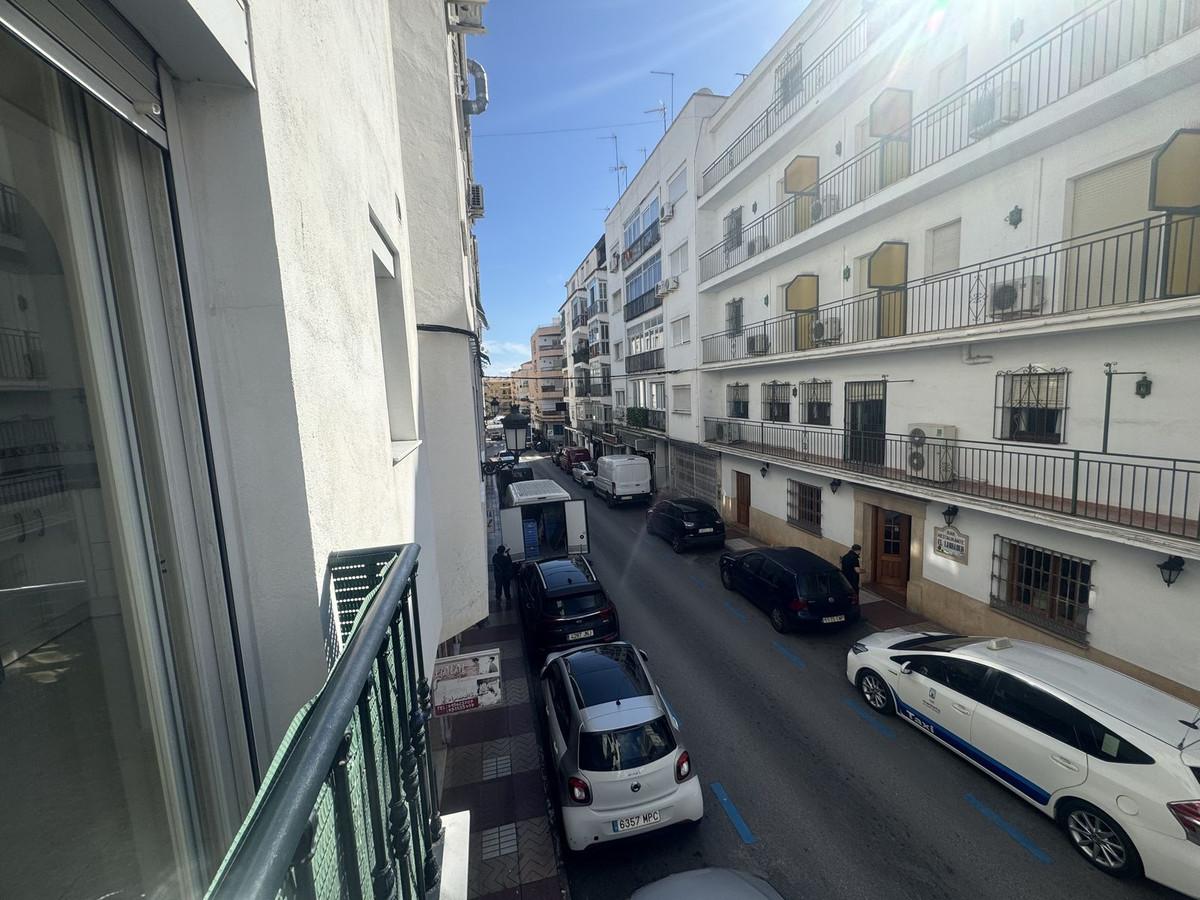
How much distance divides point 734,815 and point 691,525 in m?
10.6

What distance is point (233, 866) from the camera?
2.26ft

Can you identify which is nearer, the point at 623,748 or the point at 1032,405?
the point at 623,748

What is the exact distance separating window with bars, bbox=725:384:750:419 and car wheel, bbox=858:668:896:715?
11.5 m

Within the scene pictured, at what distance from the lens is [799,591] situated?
10945 millimetres

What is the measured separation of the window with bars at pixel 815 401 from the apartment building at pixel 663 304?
567cm

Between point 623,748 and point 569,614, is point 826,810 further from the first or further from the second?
point 569,614

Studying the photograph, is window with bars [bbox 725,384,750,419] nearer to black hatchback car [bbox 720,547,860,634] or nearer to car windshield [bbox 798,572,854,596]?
black hatchback car [bbox 720,547,860,634]

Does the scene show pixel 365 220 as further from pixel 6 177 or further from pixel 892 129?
pixel 892 129

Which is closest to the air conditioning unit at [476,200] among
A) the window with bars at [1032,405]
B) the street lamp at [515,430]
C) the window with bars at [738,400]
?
→ the street lamp at [515,430]

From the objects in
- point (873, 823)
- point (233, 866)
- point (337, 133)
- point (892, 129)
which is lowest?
point (873, 823)

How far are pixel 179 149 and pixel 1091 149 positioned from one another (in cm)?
1171

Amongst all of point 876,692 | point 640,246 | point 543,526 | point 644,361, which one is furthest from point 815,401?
point 640,246

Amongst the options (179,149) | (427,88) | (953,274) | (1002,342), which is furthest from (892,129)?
(179,149)

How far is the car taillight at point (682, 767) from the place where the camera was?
609 cm
